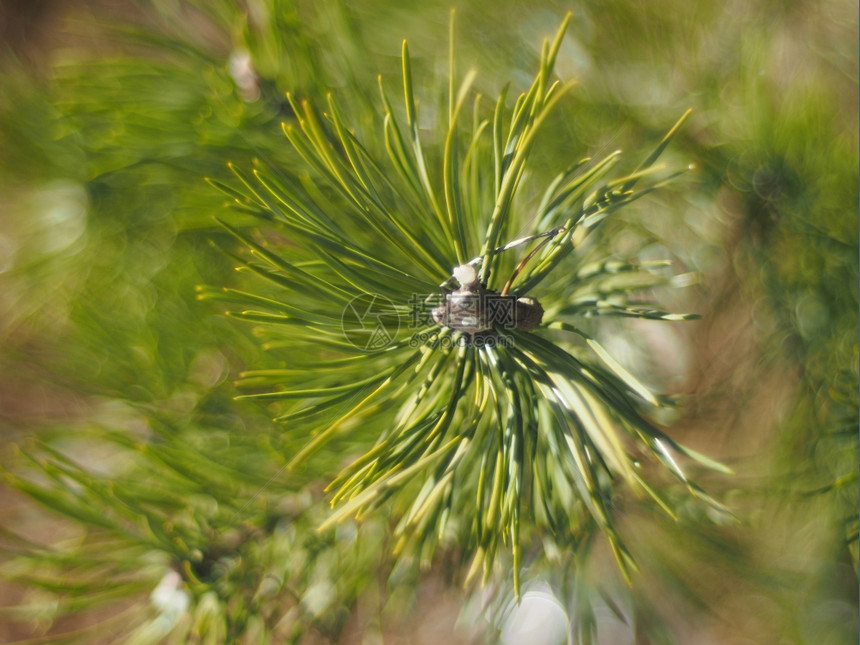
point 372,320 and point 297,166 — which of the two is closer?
point 372,320

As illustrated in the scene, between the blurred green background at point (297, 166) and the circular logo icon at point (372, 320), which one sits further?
A: the blurred green background at point (297, 166)

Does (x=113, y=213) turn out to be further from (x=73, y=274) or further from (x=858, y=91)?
(x=858, y=91)

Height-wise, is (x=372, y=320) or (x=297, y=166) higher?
(x=297, y=166)

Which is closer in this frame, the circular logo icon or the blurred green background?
the circular logo icon

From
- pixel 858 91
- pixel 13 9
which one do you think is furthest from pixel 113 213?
pixel 858 91
